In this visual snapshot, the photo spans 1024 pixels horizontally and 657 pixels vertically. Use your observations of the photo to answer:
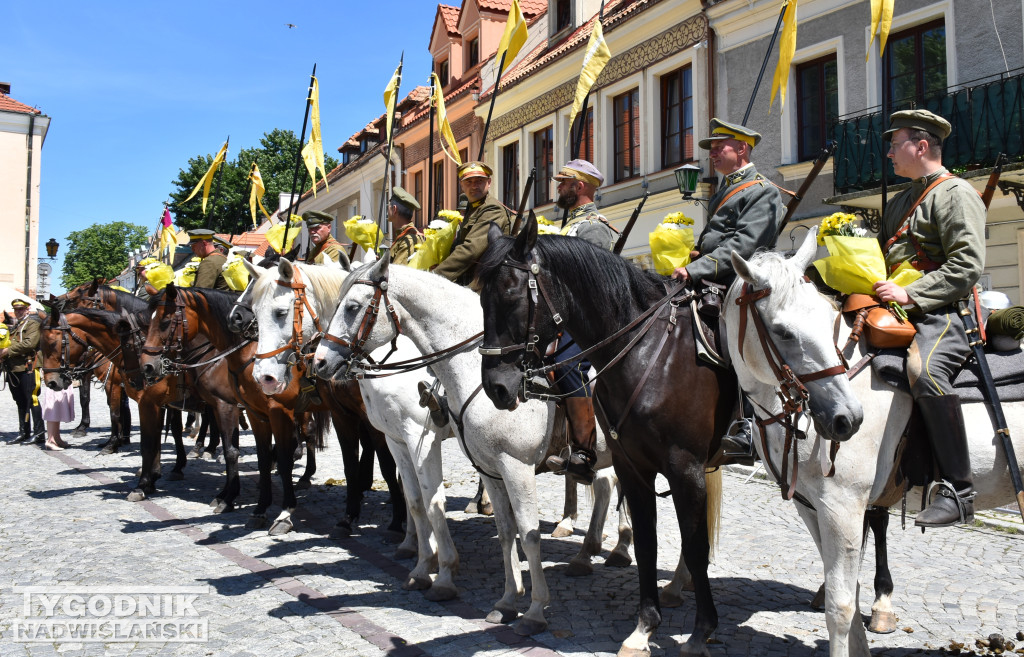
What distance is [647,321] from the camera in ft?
13.4

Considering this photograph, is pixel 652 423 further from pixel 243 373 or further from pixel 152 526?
pixel 152 526

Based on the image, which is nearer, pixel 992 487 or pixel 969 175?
pixel 992 487

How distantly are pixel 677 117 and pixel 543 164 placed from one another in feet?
15.6

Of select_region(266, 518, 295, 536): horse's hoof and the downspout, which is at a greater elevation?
the downspout

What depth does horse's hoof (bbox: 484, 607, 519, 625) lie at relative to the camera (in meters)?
4.57

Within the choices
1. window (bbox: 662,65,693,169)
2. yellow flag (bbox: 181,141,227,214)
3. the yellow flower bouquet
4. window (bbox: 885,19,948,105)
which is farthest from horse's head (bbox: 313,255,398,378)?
window (bbox: 662,65,693,169)

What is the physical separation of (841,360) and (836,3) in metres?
11.4

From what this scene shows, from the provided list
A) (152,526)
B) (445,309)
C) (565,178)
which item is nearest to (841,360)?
(445,309)

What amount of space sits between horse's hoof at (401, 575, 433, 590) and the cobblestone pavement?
0.10 m

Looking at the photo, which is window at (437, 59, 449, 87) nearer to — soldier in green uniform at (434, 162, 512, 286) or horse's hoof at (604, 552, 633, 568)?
soldier in green uniform at (434, 162, 512, 286)

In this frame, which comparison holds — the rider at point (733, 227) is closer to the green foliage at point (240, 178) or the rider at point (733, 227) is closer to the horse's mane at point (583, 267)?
the horse's mane at point (583, 267)

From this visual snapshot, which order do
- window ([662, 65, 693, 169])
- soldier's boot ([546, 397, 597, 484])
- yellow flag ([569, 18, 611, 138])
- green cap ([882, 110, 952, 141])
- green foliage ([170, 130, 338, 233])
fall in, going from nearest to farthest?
green cap ([882, 110, 952, 141]) → soldier's boot ([546, 397, 597, 484]) → yellow flag ([569, 18, 611, 138]) → window ([662, 65, 693, 169]) → green foliage ([170, 130, 338, 233])

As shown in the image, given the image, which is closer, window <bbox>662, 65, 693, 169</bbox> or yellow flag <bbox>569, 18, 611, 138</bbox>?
yellow flag <bbox>569, 18, 611, 138</bbox>

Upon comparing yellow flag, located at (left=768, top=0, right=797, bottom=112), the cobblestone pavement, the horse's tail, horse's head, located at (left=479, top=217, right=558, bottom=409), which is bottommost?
the cobblestone pavement
